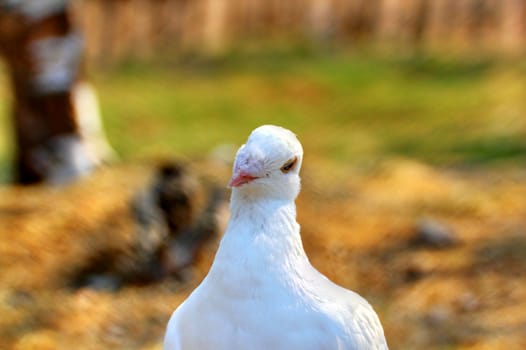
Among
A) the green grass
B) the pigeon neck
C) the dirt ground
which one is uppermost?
the pigeon neck

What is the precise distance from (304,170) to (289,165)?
439cm

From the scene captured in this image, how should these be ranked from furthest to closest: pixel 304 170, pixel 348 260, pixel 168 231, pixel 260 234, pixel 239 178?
1. pixel 304 170
2. pixel 348 260
3. pixel 168 231
4. pixel 260 234
5. pixel 239 178

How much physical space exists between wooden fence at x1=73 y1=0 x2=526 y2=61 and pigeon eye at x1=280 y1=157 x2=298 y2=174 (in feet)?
28.9

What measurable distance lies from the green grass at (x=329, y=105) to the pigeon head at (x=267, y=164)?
513 centimetres

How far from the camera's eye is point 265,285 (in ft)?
9.61

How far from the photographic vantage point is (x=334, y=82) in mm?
11156

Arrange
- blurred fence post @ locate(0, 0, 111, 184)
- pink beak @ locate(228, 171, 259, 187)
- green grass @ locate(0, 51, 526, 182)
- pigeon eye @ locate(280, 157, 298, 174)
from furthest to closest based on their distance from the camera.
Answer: green grass @ locate(0, 51, 526, 182), blurred fence post @ locate(0, 0, 111, 184), pigeon eye @ locate(280, 157, 298, 174), pink beak @ locate(228, 171, 259, 187)

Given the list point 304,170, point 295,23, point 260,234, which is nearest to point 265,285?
point 260,234

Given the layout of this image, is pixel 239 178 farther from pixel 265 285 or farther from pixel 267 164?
pixel 265 285

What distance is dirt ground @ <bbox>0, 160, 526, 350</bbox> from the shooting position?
4766 millimetres

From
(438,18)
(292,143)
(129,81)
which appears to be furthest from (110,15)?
(292,143)

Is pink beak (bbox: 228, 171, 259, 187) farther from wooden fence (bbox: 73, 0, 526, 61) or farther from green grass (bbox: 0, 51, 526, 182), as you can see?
wooden fence (bbox: 73, 0, 526, 61)

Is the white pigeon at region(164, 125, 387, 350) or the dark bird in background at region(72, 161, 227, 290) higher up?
the white pigeon at region(164, 125, 387, 350)

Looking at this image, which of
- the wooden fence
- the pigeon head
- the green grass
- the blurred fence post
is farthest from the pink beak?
the wooden fence
